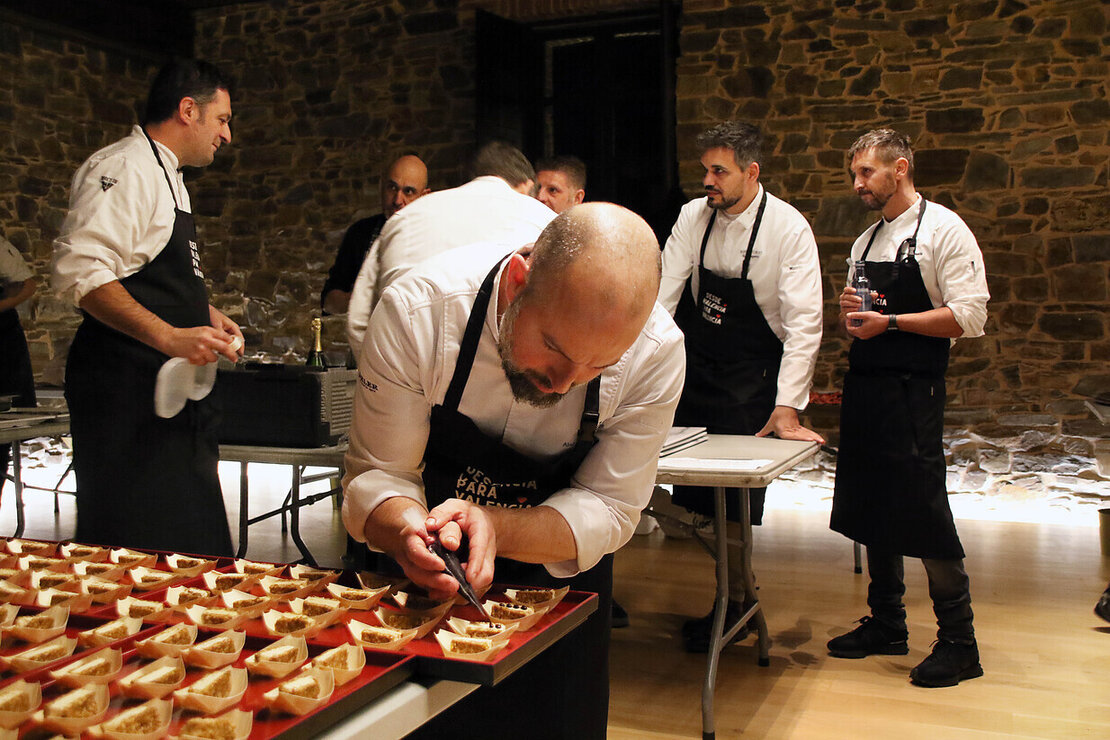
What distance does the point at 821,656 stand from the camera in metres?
3.29

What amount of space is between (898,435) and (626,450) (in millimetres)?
1882

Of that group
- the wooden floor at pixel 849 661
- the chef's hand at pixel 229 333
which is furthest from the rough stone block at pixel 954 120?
the chef's hand at pixel 229 333

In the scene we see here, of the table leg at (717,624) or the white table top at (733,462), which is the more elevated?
the white table top at (733,462)

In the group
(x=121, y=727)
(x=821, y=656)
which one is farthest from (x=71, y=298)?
(x=821, y=656)

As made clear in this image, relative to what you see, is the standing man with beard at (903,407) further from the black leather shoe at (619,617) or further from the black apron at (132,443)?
the black apron at (132,443)

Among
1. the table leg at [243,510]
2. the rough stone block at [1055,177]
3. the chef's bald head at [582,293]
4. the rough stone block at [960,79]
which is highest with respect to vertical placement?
the rough stone block at [960,79]

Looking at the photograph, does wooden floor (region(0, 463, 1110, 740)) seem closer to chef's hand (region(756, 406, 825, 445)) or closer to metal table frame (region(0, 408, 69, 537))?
chef's hand (region(756, 406, 825, 445))

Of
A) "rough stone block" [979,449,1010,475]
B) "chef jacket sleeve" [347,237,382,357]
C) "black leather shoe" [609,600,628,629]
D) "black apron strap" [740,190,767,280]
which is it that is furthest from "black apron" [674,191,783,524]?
"rough stone block" [979,449,1010,475]

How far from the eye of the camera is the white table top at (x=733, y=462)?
238 centimetres

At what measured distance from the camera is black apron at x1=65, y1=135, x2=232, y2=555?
240 centimetres

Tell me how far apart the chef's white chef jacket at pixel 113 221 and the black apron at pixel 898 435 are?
222cm

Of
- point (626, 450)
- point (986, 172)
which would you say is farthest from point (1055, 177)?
point (626, 450)

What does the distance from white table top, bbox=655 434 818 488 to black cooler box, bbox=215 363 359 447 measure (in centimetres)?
116

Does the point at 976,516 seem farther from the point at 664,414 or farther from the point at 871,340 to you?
the point at 664,414
